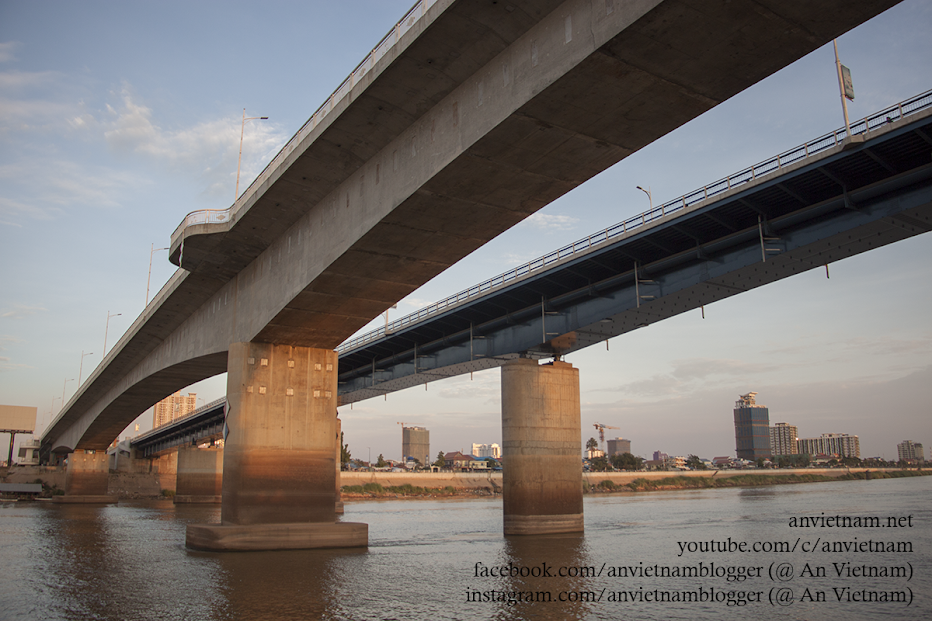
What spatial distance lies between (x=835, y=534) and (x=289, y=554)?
25847 mm

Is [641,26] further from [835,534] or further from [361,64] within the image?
[835,534]

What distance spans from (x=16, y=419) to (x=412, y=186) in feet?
486

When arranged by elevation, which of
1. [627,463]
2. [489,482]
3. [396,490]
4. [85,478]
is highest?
[85,478]

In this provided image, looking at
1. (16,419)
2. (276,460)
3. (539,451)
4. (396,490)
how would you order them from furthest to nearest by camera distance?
1. (16,419)
2. (396,490)
3. (539,451)
4. (276,460)

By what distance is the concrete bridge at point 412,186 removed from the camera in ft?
40.5

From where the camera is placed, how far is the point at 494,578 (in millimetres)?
20516

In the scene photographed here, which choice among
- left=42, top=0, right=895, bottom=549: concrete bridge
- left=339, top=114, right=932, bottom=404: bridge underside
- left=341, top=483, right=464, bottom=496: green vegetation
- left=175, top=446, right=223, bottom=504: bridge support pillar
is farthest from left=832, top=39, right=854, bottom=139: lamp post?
left=341, top=483, right=464, bottom=496: green vegetation

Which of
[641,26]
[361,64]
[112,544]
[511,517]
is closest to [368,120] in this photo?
[361,64]

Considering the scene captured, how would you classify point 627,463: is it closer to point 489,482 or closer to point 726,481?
point 726,481


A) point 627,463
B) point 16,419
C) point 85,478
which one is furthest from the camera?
point 627,463

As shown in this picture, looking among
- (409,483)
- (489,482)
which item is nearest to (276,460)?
(409,483)

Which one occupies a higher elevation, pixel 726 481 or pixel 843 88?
pixel 843 88

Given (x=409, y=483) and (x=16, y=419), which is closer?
(x=409, y=483)

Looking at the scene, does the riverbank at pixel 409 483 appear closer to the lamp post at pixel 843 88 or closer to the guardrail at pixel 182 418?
the guardrail at pixel 182 418
